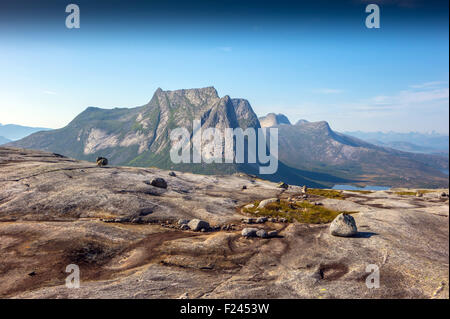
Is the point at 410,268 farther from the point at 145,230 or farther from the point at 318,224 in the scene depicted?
the point at 145,230

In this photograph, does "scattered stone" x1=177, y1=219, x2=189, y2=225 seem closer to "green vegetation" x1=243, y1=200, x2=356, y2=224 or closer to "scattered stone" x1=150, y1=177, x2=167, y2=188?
"green vegetation" x1=243, y1=200, x2=356, y2=224

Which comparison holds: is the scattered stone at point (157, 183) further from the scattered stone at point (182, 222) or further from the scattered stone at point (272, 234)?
the scattered stone at point (272, 234)

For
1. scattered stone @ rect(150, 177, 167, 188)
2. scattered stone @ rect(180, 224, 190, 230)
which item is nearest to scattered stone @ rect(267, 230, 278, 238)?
scattered stone @ rect(180, 224, 190, 230)

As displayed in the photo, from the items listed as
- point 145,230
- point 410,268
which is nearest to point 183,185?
point 145,230

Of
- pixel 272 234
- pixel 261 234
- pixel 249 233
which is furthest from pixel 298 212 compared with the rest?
pixel 249 233

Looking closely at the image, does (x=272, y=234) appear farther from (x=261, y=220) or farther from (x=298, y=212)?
(x=298, y=212)

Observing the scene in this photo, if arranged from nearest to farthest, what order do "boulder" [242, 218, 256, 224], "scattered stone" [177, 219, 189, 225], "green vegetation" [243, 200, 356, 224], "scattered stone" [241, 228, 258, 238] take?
"scattered stone" [241, 228, 258, 238] → "scattered stone" [177, 219, 189, 225] → "boulder" [242, 218, 256, 224] → "green vegetation" [243, 200, 356, 224]

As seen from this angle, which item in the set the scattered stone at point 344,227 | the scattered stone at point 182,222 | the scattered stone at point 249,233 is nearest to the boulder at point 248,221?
the scattered stone at point 249,233
